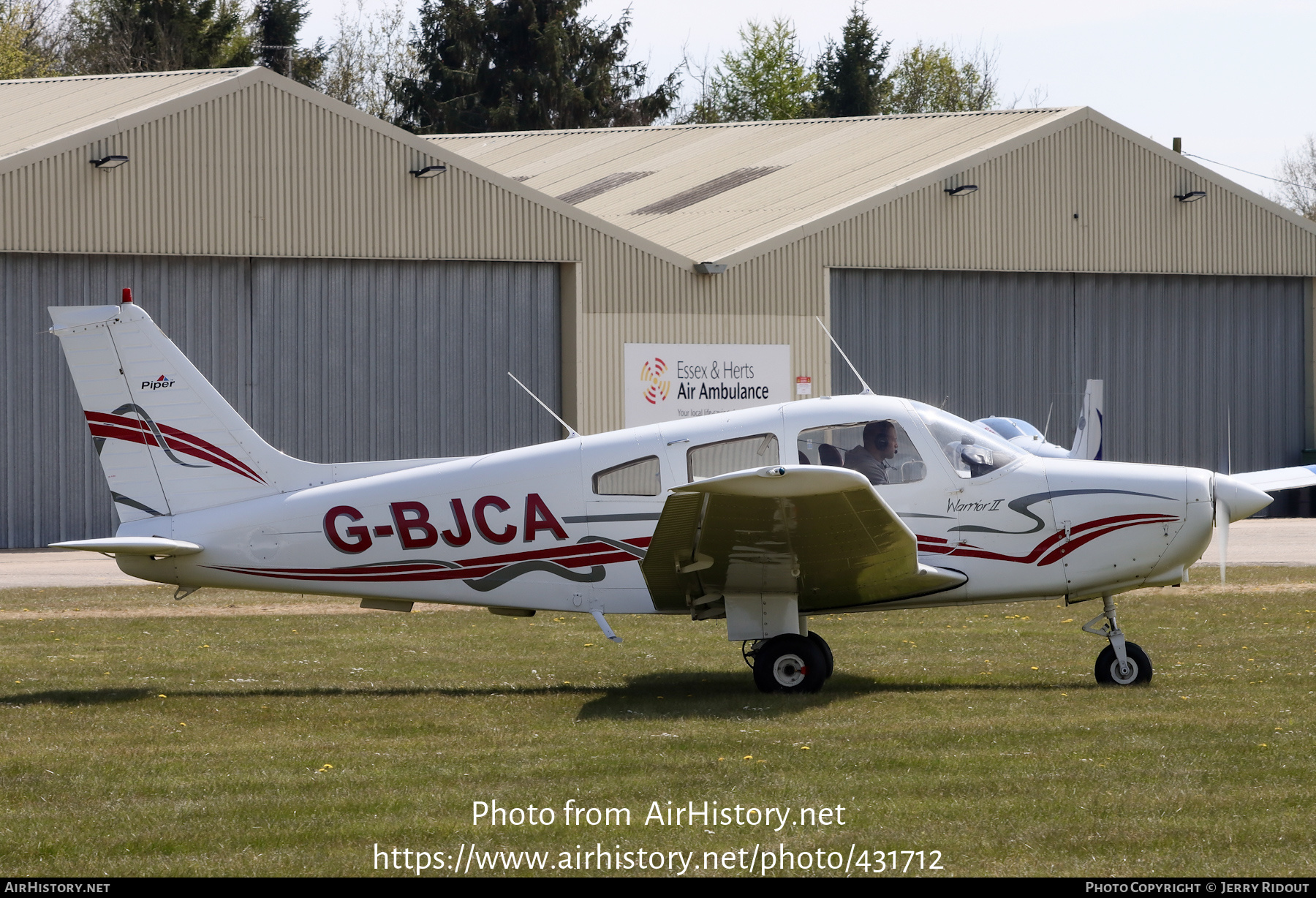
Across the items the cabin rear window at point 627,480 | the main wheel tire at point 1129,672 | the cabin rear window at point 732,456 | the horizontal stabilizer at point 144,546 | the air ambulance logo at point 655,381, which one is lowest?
the main wheel tire at point 1129,672

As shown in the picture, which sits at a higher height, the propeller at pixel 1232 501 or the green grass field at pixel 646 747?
the propeller at pixel 1232 501

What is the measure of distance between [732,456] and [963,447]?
1605 millimetres

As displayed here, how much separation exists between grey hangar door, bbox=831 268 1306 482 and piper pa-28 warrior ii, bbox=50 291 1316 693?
19.3 metres

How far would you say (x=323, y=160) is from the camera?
25.0 m

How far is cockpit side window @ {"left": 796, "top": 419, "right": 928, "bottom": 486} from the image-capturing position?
34.0 ft

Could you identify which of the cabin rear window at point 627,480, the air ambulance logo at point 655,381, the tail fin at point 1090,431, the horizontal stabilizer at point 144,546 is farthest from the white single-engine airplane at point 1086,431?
the horizontal stabilizer at point 144,546

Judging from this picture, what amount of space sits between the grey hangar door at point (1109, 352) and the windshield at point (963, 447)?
1919cm

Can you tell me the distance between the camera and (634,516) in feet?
34.7

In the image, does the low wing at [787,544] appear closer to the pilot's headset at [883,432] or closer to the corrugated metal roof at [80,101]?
the pilot's headset at [883,432]

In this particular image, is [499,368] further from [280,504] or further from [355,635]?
[280,504]

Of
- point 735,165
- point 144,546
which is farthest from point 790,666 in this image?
point 735,165

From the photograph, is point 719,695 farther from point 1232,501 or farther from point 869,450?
point 1232,501

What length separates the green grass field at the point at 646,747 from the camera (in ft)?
21.7
